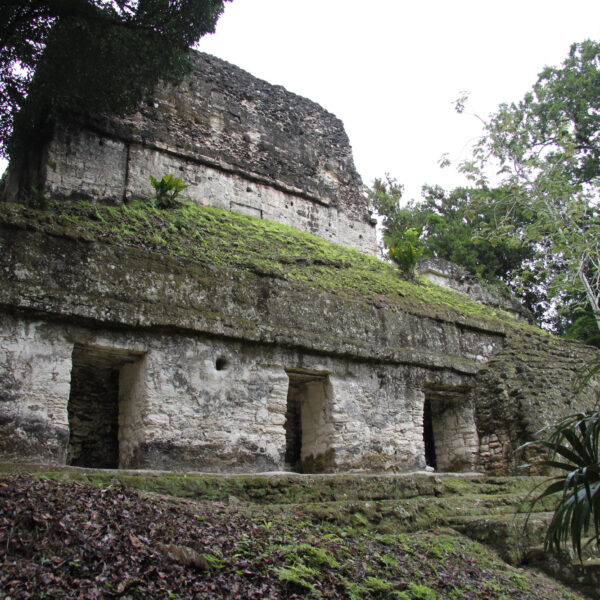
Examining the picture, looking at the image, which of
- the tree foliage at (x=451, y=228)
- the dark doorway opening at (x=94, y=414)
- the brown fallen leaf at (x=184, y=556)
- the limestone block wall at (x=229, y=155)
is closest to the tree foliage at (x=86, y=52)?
the limestone block wall at (x=229, y=155)

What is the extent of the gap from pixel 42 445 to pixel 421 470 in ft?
17.7

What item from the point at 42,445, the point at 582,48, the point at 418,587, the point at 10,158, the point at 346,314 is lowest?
the point at 418,587

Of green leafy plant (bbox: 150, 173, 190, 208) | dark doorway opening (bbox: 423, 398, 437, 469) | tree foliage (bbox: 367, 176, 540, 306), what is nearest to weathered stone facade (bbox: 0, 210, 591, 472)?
dark doorway opening (bbox: 423, 398, 437, 469)

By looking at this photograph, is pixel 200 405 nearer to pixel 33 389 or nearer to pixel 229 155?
pixel 33 389

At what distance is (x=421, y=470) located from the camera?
849 centimetres

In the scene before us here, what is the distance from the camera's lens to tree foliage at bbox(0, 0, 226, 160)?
27.4ft

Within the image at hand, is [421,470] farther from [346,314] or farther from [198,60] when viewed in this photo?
[198,60]

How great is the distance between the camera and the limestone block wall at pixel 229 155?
31.3ft

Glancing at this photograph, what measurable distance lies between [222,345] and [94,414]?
6.55 feet

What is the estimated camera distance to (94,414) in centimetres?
739

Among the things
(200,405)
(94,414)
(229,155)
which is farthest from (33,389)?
(229,155)

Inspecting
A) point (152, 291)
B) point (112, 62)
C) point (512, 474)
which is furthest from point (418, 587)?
point (112, 62)

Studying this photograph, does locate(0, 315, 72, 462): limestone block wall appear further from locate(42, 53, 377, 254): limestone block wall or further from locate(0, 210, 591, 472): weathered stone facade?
locate(42, 53, 377, 254): limestone block wall

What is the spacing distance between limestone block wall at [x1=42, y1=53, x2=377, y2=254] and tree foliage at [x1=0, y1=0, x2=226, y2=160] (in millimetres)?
639
